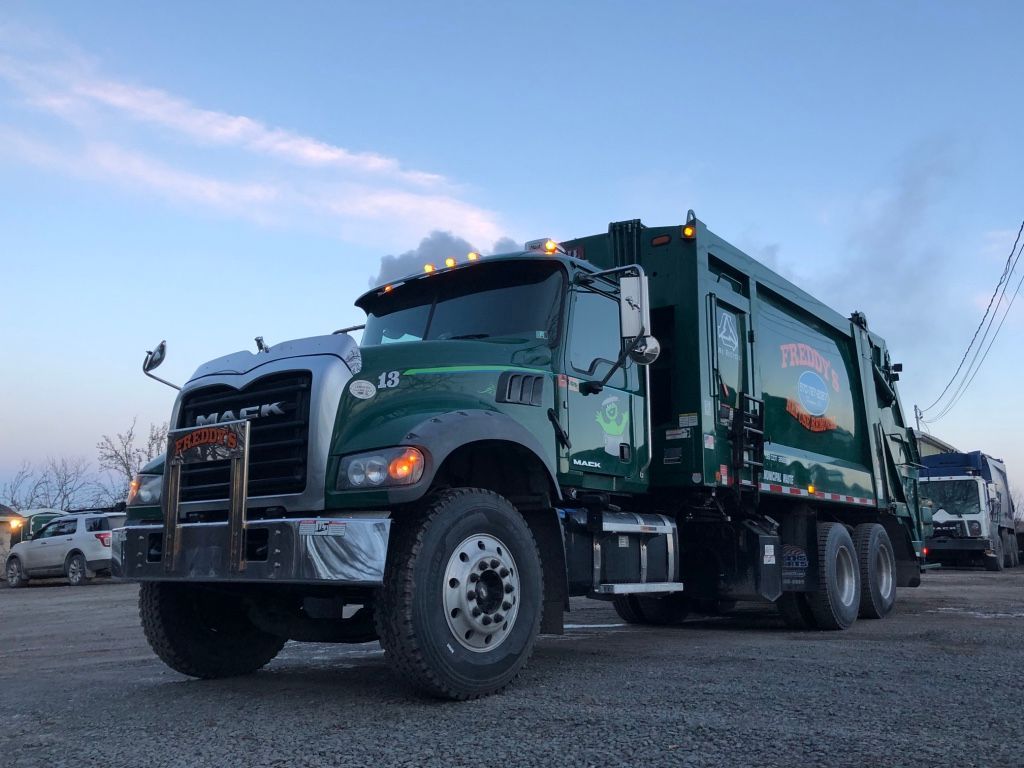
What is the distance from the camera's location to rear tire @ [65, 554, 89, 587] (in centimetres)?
2138

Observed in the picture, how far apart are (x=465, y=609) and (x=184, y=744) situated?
156 centimetres

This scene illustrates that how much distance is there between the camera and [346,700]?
17.0 feet

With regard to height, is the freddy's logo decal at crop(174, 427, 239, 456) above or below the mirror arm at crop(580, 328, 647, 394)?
below

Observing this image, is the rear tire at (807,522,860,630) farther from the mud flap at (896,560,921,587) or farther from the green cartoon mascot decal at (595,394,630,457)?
the green cartoon mascot decal at (595,394,630,457)

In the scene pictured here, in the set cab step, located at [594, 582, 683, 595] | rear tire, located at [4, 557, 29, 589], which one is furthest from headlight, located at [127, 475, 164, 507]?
rear tire, located at [4, 557, 29, 589]

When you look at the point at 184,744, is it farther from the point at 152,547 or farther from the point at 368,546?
the point at 152,547

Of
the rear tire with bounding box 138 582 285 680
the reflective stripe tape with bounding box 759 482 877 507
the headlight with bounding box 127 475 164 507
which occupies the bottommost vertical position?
the rear tire with bounding box 138 582 285 680

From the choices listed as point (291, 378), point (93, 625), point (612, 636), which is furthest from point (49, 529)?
point (291, 378)

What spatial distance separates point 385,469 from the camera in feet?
16.5

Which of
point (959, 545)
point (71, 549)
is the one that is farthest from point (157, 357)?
point (959, 545)

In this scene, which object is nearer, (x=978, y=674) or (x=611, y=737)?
(x=611, y=737)

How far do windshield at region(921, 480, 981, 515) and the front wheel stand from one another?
77.6 feet

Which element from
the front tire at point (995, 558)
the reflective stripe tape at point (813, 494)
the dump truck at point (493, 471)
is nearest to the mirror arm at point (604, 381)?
the dump truck at point (493, 471)

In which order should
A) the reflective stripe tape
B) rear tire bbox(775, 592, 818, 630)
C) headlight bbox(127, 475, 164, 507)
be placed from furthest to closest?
rear tire bbox(775, 592, 818, 630), the reflective stripe tape, headlight bbox(127, 475, 164, 507)
